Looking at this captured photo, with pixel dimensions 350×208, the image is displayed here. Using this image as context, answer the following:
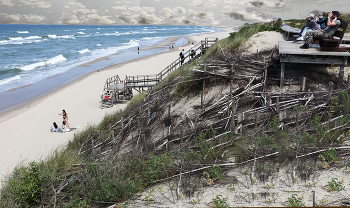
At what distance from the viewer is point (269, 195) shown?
5094mm

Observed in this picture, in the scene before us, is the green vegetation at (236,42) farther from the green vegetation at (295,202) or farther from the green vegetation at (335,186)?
the green vegetation at (295,202)

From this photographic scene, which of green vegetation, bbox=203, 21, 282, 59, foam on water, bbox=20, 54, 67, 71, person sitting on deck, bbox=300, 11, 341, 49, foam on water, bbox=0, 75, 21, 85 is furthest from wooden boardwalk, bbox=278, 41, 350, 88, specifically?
foam on water, bbox=20, 54, 67, 71

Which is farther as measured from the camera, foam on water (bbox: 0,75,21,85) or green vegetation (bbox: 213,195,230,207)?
foam on water (bbox: 0,75,21,85)

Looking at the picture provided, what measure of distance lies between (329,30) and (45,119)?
15.9 m

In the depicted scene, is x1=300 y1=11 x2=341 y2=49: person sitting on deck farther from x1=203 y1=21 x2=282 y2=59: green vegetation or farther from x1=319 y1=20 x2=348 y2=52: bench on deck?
x1=203 y1=21 x2=282 y2=59: green vegetation

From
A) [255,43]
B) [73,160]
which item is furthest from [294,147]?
[255,43]

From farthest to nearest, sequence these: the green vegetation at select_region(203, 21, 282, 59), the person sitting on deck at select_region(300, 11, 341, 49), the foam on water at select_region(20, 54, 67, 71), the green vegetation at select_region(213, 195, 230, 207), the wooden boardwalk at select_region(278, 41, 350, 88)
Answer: the foam on water at select_region(20, 54, 67, 71), the green vegetation at select_region(203, 21, 282, 59), the wooden boardwalk at select_region(278, 41, 350, 88), the person sitting on deck at select_region(300, 11, 341, 49), the green vegetation at select_region(213, 195, 230, 207)

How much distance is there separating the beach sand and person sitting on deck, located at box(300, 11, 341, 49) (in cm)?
1005

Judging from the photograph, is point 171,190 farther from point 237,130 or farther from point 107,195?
point 237,130

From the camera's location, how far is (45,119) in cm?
1766

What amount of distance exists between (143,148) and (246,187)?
401cm

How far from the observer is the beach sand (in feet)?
43.3

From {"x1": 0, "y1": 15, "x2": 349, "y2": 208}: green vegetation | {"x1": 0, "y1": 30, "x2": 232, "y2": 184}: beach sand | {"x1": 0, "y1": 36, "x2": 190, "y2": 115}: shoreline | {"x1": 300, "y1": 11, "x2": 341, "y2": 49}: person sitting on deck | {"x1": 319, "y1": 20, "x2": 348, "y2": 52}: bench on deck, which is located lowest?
{"x1": 0, "y1": 30, "x2": 232, "y2": 184}: beach sand

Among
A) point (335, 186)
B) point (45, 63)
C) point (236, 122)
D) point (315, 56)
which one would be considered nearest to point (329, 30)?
point (315, 56)
